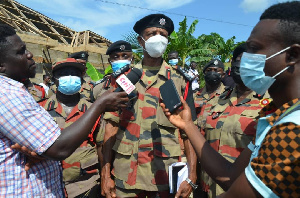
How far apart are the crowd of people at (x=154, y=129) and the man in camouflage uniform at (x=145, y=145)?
0.01 m

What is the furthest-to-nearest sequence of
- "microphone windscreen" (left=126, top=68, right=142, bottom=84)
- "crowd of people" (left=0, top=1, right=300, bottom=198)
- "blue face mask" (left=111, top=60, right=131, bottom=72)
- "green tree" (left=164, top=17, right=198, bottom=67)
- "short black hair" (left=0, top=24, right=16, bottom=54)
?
"green tree" (left=164, top=17, right=198, bottom=67)
"blue face mask" (left=111, top=60, right=131, bottom=72)
"microphone windscreen" (left=126, top=68, right=142, bottom=84)
"short black hair" (left=0, top=24, right=16, bottom=54)
"crowd of people" (left=0, top=1, right=300, bottom=198)

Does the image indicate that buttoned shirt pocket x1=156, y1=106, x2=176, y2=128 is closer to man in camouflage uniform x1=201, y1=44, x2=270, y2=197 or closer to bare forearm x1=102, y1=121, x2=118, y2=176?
bare forearm x1=102, y1=121, x2=118, y2=176

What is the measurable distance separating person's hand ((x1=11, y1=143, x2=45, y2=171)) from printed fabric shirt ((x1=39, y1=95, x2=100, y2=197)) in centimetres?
156

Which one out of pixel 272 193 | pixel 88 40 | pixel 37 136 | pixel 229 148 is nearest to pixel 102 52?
pixel 88 40

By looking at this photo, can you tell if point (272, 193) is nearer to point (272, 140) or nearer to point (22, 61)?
point (272, 140)

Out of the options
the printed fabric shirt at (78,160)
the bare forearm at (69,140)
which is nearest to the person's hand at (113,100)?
the bare forearm at (69,140)

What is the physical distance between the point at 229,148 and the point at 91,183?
1.82 meters

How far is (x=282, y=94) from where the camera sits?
4.18ft

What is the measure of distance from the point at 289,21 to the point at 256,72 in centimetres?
33

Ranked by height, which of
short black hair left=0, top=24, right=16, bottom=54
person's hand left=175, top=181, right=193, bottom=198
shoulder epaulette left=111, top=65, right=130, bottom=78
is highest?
short black hair left=0, top=24, right=16, bottom=54

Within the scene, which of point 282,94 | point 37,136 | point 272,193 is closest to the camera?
point 272,193

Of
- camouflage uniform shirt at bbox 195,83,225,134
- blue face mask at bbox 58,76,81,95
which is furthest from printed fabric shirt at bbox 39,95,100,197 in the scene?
camouflage uniform shirt at bbox 195,83,225,134

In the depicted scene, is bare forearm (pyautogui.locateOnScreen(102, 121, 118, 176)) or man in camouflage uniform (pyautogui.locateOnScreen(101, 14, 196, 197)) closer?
man in camouflage uniform (pyautogui.locateOnScreen(101, 14, 196, 197))

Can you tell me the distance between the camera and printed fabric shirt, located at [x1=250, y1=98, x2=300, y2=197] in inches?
37.8
